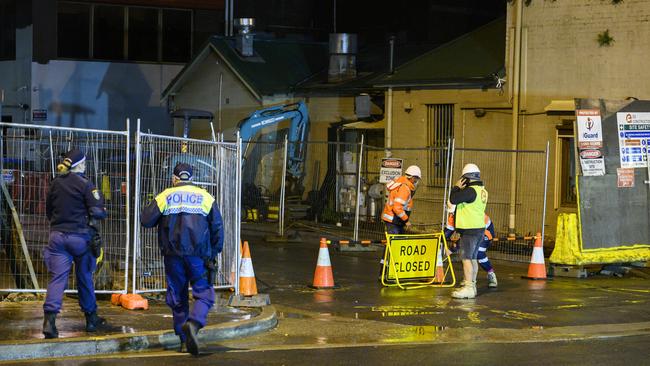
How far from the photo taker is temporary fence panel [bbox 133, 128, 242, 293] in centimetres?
1423

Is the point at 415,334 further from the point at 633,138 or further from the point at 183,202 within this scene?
the point at 633,138

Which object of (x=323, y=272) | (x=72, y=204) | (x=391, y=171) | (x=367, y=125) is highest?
(x=367, y=125)

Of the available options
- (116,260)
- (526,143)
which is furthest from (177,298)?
(526,143)

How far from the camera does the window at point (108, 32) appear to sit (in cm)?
4281

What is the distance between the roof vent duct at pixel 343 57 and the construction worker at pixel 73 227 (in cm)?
2086

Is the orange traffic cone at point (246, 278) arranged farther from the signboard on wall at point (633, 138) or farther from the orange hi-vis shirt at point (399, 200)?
the signboard on wall at point (633, 138)

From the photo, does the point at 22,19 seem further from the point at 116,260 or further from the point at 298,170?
the point at 116,260

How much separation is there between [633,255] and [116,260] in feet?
30.0

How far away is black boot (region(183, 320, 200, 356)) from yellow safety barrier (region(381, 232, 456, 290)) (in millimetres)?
6386

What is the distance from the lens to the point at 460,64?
27.8 m

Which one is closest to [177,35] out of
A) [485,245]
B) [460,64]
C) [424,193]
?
[460,64]

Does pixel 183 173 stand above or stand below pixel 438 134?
below

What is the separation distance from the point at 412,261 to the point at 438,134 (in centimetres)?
1052

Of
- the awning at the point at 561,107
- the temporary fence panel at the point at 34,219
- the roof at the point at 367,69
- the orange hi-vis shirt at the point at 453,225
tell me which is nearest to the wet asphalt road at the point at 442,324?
the orange hi-vis shirt at the point at 453,225
